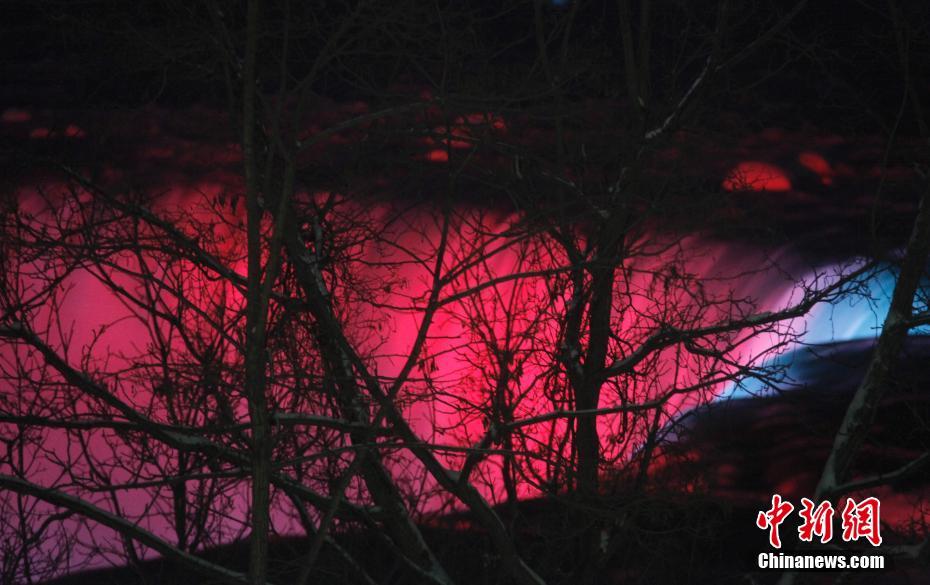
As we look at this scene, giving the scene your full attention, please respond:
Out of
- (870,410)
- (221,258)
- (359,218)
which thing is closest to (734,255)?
(870,410)

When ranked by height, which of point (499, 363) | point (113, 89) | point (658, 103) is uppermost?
point (658, 103)

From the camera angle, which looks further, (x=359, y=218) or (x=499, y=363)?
(x=499, y=363)

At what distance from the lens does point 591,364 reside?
809cm

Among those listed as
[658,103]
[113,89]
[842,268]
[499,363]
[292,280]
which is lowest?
[499,363]

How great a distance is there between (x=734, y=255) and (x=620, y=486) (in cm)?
254

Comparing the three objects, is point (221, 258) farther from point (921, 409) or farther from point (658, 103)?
point (921, 409)

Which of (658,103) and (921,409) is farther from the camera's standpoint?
(921,409)

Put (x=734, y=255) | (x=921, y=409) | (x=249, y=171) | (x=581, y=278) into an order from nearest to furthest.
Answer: (x=249, y=171), (x=581, y=278), (x=734, y=255), (x=921, y=409)

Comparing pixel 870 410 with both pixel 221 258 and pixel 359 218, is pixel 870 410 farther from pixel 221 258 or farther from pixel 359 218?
pixel 221 258

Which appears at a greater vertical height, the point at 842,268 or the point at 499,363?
the point at 842,268

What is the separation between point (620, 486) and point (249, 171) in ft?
17.5

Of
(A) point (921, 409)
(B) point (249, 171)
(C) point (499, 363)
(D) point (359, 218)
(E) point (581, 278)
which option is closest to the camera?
(B) point (249, 171)

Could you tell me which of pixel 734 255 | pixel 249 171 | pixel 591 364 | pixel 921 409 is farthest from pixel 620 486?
pixel 249 171

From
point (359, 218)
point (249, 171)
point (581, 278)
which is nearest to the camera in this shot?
point (249, 171)
